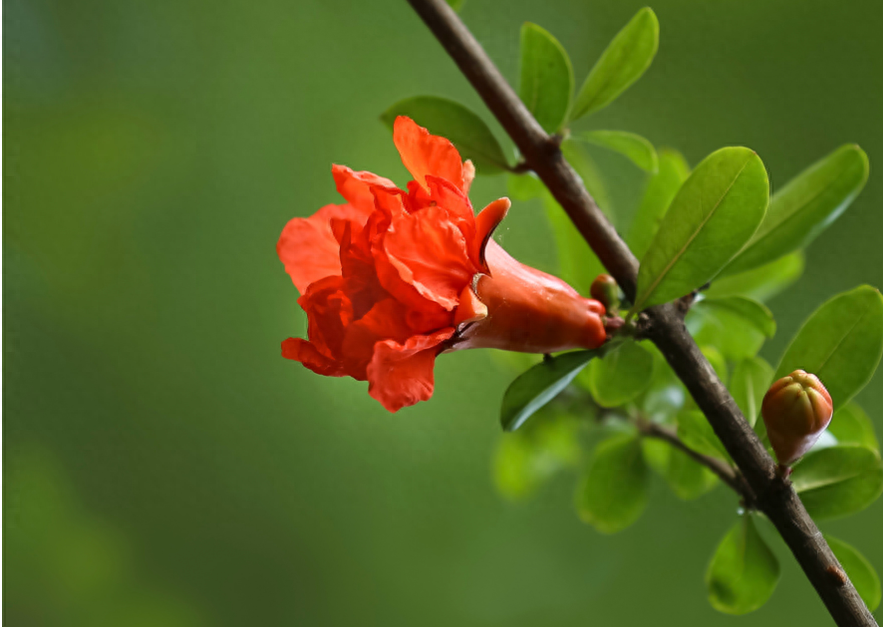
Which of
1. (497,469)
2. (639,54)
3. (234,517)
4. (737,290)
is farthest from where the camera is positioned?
(234,517)

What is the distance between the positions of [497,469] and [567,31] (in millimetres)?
1156

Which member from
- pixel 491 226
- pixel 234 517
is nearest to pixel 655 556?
pixel 234 517

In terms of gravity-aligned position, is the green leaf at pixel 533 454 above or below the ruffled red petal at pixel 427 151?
below

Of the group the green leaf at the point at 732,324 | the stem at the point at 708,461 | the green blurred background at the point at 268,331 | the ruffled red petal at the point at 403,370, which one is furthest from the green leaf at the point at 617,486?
the green blurred background at the point at 268,331

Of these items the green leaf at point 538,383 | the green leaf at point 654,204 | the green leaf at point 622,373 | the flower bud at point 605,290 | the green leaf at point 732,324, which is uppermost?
the green leaf at point 654,204

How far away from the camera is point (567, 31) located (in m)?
1.54

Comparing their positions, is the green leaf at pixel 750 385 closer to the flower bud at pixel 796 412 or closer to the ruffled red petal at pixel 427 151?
the flower bud at pixel 796 412

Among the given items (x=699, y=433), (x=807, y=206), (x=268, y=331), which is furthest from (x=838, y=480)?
(x=268, y=331)

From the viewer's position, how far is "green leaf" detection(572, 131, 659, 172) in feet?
1.69

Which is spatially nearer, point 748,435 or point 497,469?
point 748,435

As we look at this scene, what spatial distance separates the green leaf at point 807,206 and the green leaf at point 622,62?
0.15 m

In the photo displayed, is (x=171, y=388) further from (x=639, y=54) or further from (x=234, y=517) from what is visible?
(x=639, y=54)

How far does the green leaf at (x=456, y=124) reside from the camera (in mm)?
504

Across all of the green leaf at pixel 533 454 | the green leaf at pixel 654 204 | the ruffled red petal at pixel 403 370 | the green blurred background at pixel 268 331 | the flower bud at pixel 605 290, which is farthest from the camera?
the green blurred background at pixel 268 331
